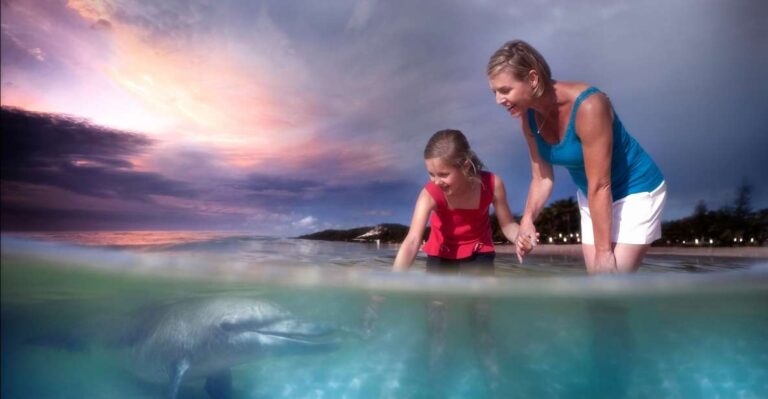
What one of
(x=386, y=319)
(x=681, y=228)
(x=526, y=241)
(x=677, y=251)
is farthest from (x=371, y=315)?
(x=526, y=241)

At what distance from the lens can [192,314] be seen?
16.7 ft

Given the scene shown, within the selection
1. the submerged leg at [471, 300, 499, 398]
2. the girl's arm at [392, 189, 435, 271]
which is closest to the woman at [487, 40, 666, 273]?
the girl's arm at [392, 189, 435, 271]

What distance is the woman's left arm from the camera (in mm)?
2207

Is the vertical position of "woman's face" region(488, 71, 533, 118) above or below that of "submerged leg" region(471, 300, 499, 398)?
above

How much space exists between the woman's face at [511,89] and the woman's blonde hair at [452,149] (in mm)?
600

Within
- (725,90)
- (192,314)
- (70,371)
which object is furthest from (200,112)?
(70,371)

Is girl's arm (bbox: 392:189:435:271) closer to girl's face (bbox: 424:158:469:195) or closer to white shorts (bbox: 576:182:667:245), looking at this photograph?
girl's face (bbox: 424:158:469:195)

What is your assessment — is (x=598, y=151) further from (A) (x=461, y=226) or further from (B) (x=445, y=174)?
(A) (x=461, y=226)

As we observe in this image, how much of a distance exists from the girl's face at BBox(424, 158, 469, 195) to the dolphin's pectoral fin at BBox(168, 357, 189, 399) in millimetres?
3518

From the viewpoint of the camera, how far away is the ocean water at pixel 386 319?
397 cm

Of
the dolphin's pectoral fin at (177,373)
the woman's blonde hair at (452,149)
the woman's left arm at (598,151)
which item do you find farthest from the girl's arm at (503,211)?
the dolphin's pectoral fin at (177,373)

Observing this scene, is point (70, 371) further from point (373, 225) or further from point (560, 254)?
point (560, 254)

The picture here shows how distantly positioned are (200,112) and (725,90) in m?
4.27

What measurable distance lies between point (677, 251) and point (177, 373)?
478cm
